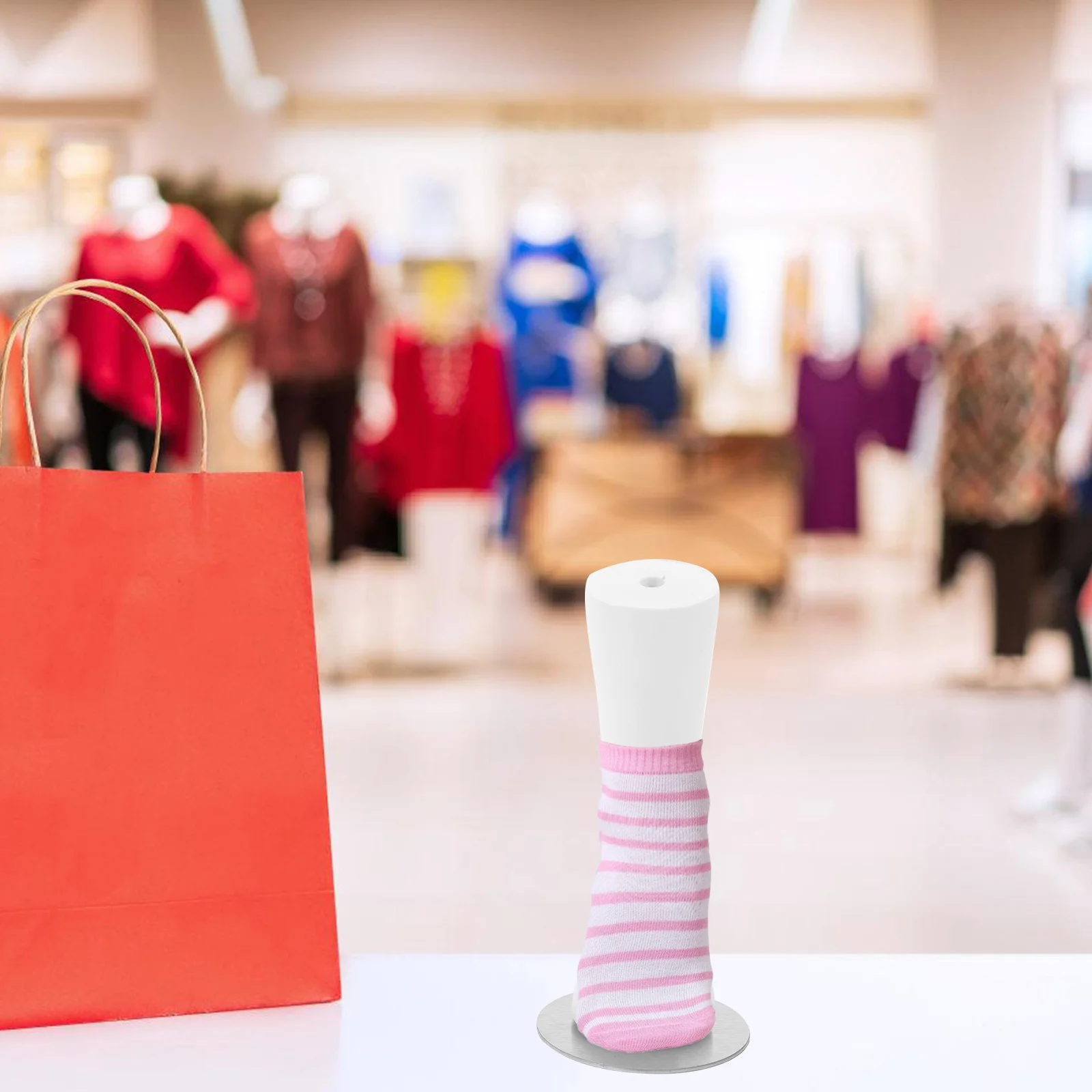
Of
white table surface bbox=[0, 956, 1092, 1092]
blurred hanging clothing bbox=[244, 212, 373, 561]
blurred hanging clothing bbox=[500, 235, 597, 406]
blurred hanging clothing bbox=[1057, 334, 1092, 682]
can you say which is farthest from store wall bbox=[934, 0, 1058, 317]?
white table surface bbox=[0, 956, 1092, 1092]

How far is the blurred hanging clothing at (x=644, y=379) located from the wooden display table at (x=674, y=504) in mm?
603

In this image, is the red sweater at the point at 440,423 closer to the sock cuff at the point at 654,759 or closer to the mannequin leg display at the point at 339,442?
the mannequin leg display at the point at 339,442

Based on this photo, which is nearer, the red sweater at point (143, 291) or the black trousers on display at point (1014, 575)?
the red sweater at point (143, 291)

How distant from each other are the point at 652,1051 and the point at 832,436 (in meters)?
6.00

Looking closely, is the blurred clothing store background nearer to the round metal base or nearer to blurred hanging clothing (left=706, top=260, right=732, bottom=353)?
blurred hanging clothing (left=706, top=260, right=732, bottom=353)

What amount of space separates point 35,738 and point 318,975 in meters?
0.21

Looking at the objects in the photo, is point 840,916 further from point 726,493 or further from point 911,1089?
point 726,493

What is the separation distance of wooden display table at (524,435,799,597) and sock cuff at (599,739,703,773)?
537cm

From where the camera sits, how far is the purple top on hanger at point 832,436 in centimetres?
654

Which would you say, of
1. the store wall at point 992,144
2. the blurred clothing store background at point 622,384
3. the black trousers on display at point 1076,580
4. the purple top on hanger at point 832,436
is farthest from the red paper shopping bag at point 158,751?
the store wall at point 992,144

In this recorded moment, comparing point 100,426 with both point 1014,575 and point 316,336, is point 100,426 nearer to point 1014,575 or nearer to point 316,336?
point 316,336

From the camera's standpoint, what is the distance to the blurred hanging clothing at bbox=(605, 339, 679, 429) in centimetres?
673

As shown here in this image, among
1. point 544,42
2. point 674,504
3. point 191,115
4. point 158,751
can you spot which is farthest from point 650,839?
point 544,42

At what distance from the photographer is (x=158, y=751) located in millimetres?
781
